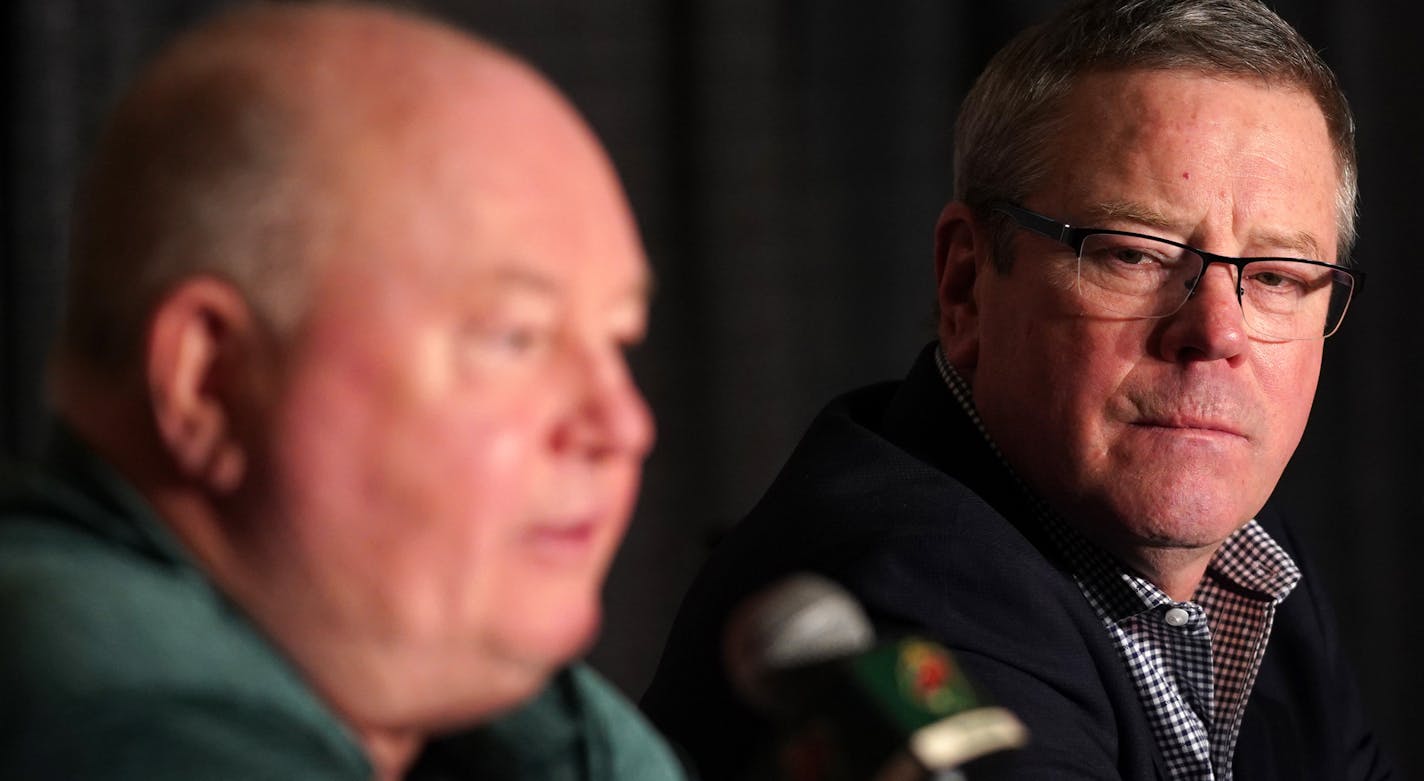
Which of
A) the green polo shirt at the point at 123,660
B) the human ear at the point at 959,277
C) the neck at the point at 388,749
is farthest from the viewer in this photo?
the human ear at the point at 959,277

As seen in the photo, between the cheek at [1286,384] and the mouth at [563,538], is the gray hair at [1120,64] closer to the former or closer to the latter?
the cheek at [1286,384]

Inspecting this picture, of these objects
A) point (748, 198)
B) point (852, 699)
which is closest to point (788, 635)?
point (852, 699)

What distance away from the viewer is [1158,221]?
1387 mm

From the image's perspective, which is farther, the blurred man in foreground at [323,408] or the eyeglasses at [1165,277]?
the eyeglasses at [1165,277]

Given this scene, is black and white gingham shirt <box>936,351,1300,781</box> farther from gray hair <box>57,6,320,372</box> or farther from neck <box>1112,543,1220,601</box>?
gray hair <box>57,6,320,372</box>

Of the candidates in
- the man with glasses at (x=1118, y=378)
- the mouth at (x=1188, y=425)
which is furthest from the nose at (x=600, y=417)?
the mouth at (x=1188, y=425)

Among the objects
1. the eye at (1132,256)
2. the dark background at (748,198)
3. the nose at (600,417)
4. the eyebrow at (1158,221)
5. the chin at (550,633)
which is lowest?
the dark background at (748,198)

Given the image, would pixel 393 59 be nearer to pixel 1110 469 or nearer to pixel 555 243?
pixel 555 243

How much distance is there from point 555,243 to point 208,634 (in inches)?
7.5

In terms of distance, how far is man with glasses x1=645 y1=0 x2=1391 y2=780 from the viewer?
4.26ft

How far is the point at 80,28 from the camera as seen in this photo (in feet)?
8.05

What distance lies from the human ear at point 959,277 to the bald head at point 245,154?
0.93 meters

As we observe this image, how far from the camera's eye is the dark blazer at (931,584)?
3.94 feet

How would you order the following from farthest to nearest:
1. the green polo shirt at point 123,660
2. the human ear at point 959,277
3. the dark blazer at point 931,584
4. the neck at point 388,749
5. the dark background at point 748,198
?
1. the dark background at point 748,198
2. the human ear at point 959,277
3. the dark blazer at point 931,584
4. the neck at point 388,749
5. the green polo shirt at point 123,660
